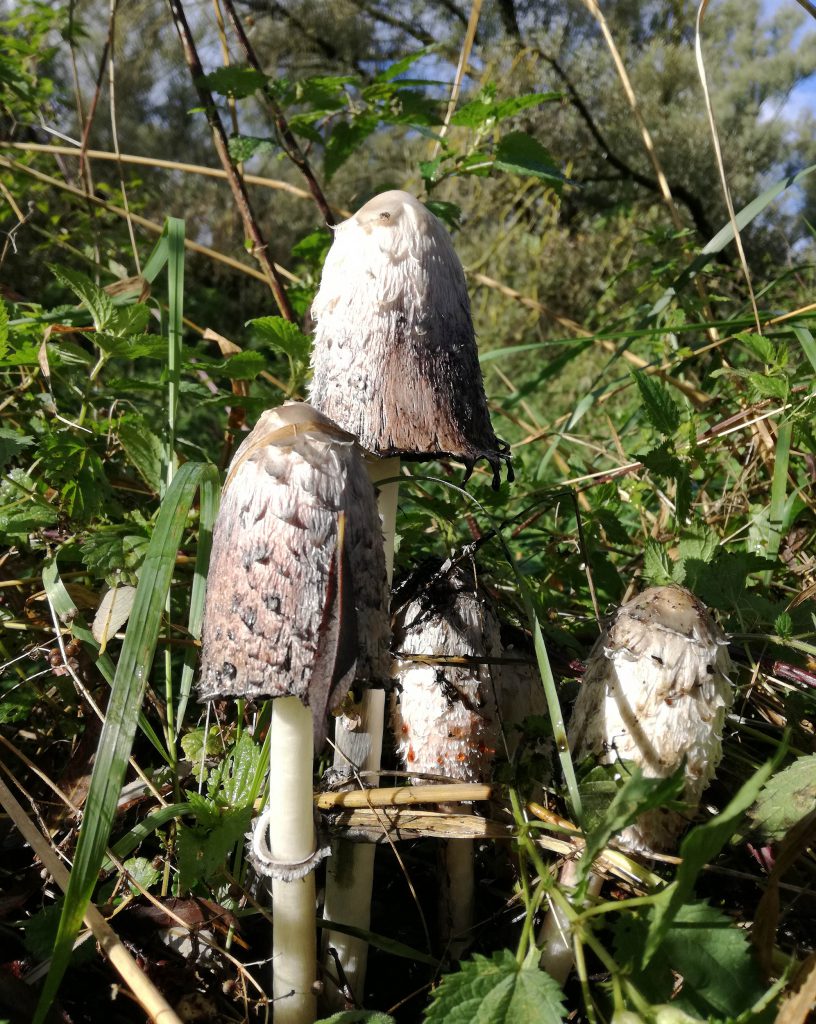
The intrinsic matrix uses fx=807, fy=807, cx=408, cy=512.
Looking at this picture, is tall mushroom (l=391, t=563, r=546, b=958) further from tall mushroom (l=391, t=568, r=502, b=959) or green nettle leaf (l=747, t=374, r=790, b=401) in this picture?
green nettle leaf (l=747, t=374, r=790, b=401)

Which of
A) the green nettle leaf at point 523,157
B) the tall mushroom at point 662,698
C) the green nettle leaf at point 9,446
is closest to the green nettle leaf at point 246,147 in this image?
the green nettle leaf at point 523,157

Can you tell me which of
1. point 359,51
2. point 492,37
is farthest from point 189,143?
point 492,37

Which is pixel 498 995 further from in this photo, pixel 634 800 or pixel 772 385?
pixel 772 385

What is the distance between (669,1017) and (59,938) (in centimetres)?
68

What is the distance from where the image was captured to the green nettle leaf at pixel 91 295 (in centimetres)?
153

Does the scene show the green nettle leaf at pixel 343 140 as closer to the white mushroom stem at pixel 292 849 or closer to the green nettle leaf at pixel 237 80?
the green nettle leaf at pixel 237 80

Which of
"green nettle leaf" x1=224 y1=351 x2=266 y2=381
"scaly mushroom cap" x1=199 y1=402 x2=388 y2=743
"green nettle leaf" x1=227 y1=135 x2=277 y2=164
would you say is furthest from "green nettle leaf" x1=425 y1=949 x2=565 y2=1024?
"green nettle leaf" x1=227 y1=135 x2=277 y2=164

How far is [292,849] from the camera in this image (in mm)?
1128

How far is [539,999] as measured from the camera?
0.88m

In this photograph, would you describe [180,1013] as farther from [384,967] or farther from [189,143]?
[189,143]

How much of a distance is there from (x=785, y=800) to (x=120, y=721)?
958 mm

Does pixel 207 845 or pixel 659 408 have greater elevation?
pixel 659 408

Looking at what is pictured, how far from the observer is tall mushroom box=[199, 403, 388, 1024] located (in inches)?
36.6

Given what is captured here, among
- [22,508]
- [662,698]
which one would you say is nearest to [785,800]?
[662,698]
